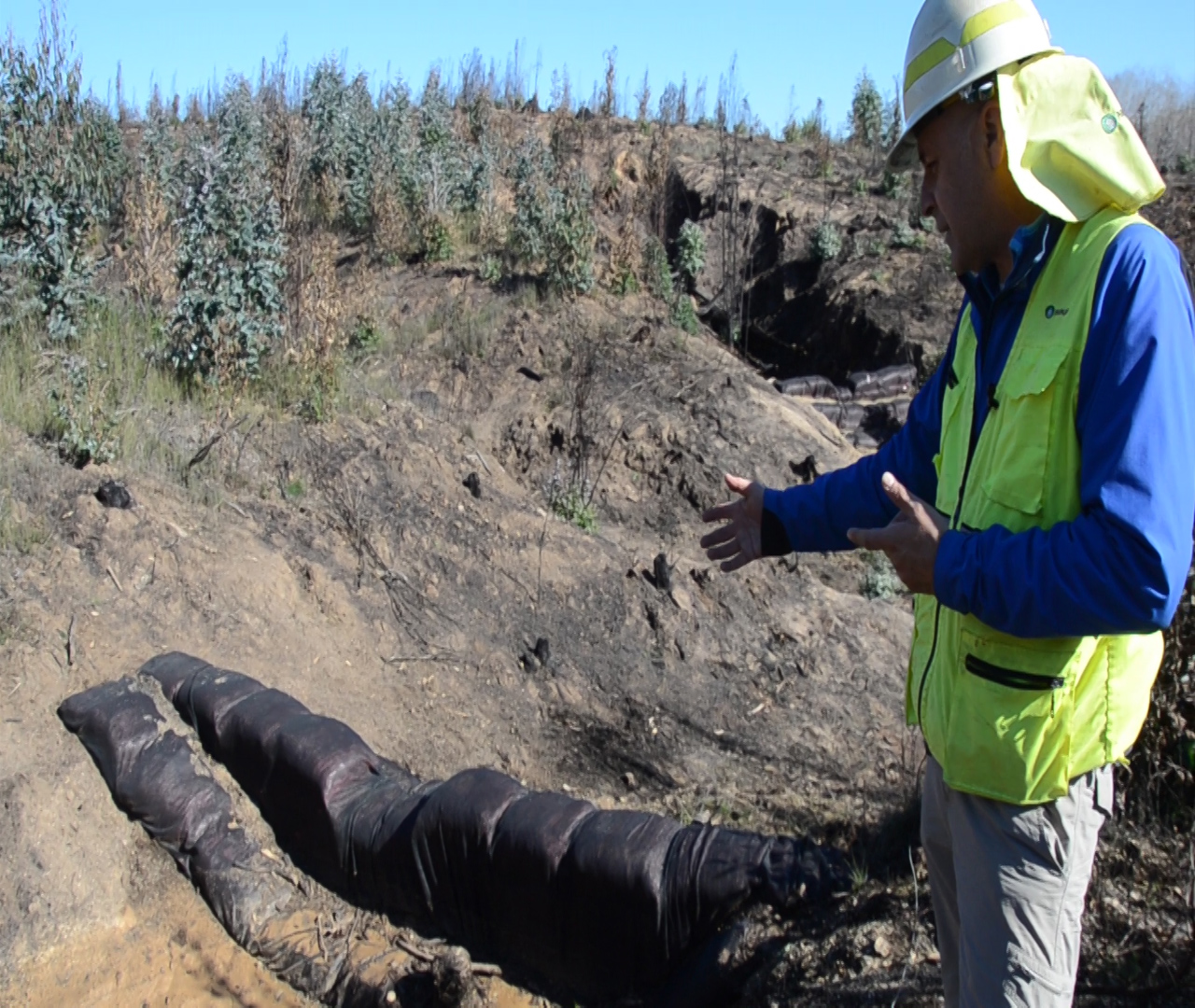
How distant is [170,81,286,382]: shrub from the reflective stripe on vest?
219 inches

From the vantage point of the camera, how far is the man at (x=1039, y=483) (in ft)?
4.75

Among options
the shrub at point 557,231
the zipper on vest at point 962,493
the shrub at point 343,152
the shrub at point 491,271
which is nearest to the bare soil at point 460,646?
the zipper on vest at point 962,493

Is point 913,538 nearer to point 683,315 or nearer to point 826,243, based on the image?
point 683,315

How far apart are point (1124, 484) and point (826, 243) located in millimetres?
14453

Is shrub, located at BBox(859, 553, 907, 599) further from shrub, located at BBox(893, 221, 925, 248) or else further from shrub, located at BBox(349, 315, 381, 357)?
shrub, located at BBox(893, 221, 925, 248)

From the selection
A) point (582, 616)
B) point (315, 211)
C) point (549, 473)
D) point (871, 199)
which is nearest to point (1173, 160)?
point (871, 199)

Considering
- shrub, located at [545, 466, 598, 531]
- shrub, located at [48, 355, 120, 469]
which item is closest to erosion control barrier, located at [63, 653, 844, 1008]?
shrub, located at [48, 355, 120, 469]

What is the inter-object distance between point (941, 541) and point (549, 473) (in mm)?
6153

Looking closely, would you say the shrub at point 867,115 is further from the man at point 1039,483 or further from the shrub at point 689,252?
the man at point 1039,483

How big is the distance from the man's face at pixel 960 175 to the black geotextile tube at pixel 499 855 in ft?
6.49

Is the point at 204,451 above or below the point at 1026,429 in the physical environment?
below

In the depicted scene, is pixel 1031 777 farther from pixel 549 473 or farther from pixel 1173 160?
pixel 1173 160

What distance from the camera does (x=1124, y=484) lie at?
4.69ft

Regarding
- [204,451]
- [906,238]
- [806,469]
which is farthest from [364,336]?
[906,238]
